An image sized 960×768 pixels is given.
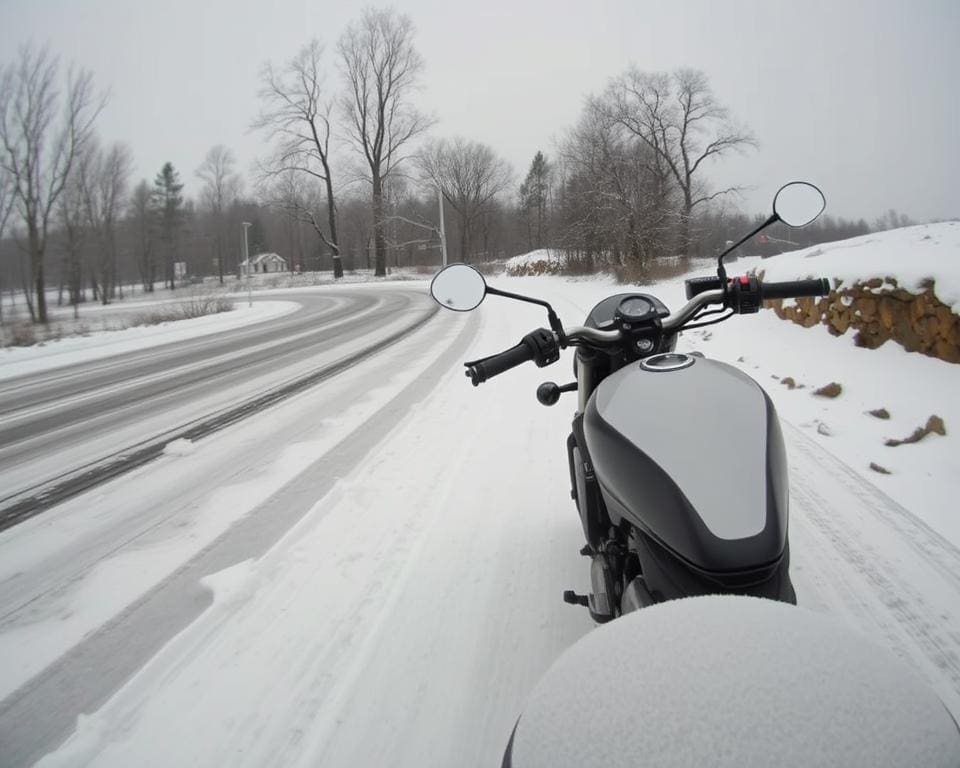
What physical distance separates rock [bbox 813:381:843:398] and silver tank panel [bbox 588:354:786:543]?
13.2ft

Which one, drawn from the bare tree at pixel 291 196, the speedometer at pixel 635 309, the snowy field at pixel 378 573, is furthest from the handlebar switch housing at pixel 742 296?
the bare tree at pixel 291 196

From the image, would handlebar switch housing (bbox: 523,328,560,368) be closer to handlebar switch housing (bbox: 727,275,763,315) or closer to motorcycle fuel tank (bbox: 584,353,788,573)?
motorcycle fuel tank (bbox: 584,353,788,573)

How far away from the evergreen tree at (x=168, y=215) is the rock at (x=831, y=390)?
64.4 meters

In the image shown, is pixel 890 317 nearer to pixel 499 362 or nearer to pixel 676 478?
pixel 499 362

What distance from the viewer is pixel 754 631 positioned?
2.19 ft

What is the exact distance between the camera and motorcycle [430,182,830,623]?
0.98 meters

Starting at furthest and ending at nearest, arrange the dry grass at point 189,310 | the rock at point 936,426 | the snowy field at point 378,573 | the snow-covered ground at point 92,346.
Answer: the dry grass at point 189,310, the snow-covered ground at point 92,346, the rock at point 936,426, the snowy field at point 378,573

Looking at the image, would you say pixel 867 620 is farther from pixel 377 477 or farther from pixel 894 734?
pixel 377 477

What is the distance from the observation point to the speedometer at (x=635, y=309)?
170 cm

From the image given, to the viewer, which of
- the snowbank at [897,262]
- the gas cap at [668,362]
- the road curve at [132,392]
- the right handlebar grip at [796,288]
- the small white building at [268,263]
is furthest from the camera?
the small white building at [268,263]

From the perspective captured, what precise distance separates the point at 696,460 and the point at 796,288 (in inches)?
53.8

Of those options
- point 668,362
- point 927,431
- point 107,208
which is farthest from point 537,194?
point 668,362

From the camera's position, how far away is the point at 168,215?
58531mm

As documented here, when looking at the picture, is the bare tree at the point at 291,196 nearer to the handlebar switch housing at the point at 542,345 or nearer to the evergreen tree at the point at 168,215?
the evergreen tree at the point at 168,215
